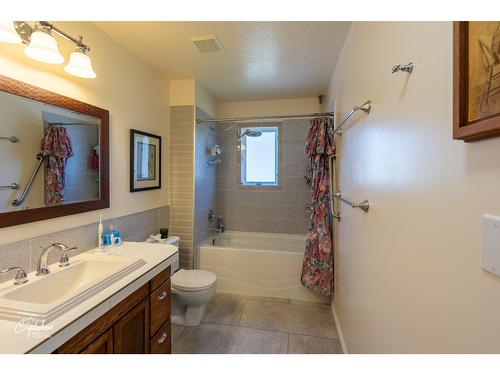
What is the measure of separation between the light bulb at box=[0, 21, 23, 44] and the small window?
2.63 m

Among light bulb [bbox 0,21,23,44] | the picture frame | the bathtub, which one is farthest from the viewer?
the bathtub

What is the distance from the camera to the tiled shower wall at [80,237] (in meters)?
1.18

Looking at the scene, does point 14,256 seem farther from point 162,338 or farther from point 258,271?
point 258,271

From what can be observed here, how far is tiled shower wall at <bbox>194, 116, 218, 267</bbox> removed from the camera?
2.82 meters

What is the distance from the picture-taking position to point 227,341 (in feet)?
6.48

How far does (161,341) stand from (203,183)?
189cm

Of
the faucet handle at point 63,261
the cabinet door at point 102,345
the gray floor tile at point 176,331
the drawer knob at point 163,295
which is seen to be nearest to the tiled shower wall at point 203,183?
the gray floor tile at point 176,331

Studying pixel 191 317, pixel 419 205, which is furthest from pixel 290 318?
pixel 419 205

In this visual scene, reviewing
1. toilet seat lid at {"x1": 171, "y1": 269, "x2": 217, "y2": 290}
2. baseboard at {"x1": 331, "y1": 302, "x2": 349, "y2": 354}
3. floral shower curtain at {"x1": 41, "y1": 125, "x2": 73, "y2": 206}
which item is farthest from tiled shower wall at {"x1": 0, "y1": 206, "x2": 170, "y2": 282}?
baseboard at {"x1": 331, "y1": 302, "x2": 349, "y2": 354}

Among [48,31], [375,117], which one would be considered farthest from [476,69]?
[48,31]

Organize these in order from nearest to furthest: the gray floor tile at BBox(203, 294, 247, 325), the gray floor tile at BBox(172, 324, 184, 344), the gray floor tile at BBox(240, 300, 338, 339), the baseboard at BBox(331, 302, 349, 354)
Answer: the baseboard at BBox(331, 302, 349, 354) < the gray floor tile at BBox(172, 324, 184, 344) < the gray floor tile at BBox(240, 300, 338, 339) < the gray floor tile at BBox(203, 294, 247, 325)

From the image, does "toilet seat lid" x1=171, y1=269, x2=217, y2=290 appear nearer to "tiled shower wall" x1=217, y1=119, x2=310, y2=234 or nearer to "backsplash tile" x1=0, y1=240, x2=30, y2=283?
"backsplash tile" x1=0, y1=240, x2=30, y2=283

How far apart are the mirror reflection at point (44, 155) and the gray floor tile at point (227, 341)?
4.62 feet

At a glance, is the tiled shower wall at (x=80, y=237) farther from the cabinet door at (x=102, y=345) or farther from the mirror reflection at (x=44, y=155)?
the cabinet door at (x=102, y=345)
